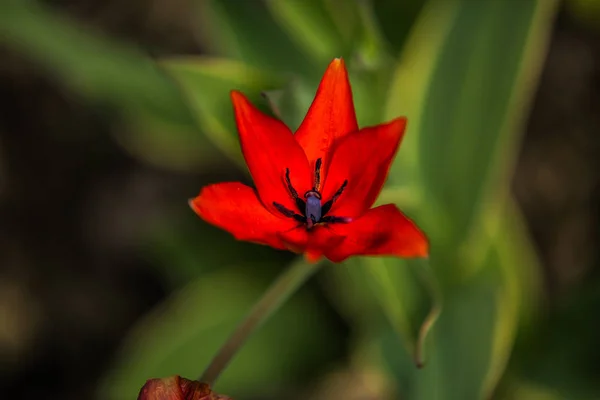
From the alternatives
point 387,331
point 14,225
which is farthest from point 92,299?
point 387,331

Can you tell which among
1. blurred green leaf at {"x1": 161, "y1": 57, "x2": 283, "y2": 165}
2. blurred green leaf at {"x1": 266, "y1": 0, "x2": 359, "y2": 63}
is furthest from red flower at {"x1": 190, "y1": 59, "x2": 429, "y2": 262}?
blurred green leaf at {"x1": 266, "y1": 0, "x2": 359, "y2": 63}

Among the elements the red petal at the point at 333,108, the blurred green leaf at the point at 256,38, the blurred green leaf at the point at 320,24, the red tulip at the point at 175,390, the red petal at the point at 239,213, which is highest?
the blurred green leaf at the point at 256,38

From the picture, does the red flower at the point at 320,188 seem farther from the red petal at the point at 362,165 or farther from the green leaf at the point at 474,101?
the green leaf at the point at 474,101

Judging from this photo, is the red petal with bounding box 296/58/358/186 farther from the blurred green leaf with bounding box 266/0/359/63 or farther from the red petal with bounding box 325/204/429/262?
the blurred green leaf with bounding box 266/0/359/63

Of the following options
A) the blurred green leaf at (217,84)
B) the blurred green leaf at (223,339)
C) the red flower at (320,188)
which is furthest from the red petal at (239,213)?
the blurred green leaf at (223,339)

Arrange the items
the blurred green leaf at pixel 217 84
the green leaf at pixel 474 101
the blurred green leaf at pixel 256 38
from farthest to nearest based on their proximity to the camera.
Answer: the blurred green leaf at pixel 256 38 → the green leaf at pixel 474 101 → the blurred green leaf at pixel 217 84

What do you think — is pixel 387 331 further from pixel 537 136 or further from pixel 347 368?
pixel 537 136

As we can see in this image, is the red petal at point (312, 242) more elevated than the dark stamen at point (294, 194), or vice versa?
the dark stamen at point (294, 194)
